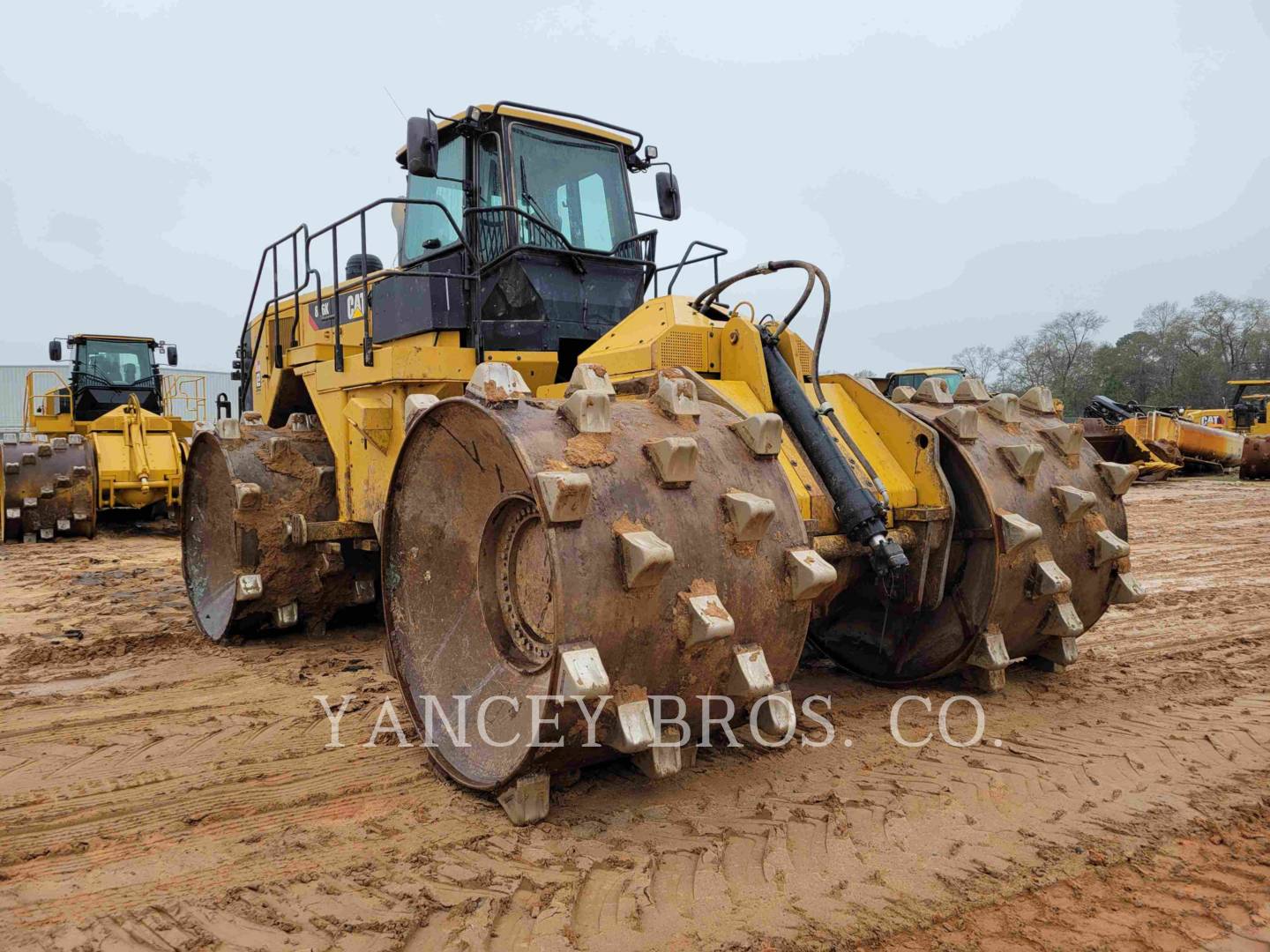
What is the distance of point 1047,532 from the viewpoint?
4453 mm

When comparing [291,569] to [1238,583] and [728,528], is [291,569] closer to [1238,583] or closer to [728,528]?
[728,528]

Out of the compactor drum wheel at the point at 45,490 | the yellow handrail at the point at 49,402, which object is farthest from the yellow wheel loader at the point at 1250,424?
the yellow handrail at the point at 49,402

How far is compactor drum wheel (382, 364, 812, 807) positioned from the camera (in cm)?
308

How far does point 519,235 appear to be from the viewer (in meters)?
5.72

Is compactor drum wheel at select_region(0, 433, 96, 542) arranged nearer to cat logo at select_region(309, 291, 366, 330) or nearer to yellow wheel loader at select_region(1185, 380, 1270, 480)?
cat logo at select_region(309, 291, 366, 330)

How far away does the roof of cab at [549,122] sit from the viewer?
19.2ft

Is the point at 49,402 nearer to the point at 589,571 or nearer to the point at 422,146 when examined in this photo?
the point at 422,146

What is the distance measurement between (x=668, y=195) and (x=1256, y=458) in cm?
1874

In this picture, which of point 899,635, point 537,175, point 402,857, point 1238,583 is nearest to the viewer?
point 402,857

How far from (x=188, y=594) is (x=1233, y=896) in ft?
22.1

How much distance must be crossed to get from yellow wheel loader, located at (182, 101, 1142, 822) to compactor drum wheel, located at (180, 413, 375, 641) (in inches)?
0.8

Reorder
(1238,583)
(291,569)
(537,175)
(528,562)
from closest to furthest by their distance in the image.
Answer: (528,562), (537,175), (291,569), (1238,583)

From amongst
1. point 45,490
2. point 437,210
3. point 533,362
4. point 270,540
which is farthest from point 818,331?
point 45,490

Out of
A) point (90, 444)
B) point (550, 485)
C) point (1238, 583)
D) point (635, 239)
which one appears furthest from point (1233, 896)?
point (90, 444)
